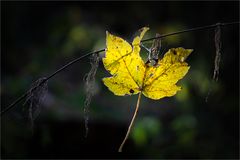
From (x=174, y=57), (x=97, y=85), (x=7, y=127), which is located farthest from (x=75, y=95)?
(x=174, y=57)

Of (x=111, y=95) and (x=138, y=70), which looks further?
(x=111, y=95)

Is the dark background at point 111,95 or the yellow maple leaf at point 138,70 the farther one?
the dark background at point 111,95

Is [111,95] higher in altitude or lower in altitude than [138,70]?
lower

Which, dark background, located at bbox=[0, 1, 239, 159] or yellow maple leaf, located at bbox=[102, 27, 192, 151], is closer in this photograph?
yellow maple leaf, located at bbox=[102, 27, 192, 151]

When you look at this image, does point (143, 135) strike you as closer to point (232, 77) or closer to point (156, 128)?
point (156, 128)
